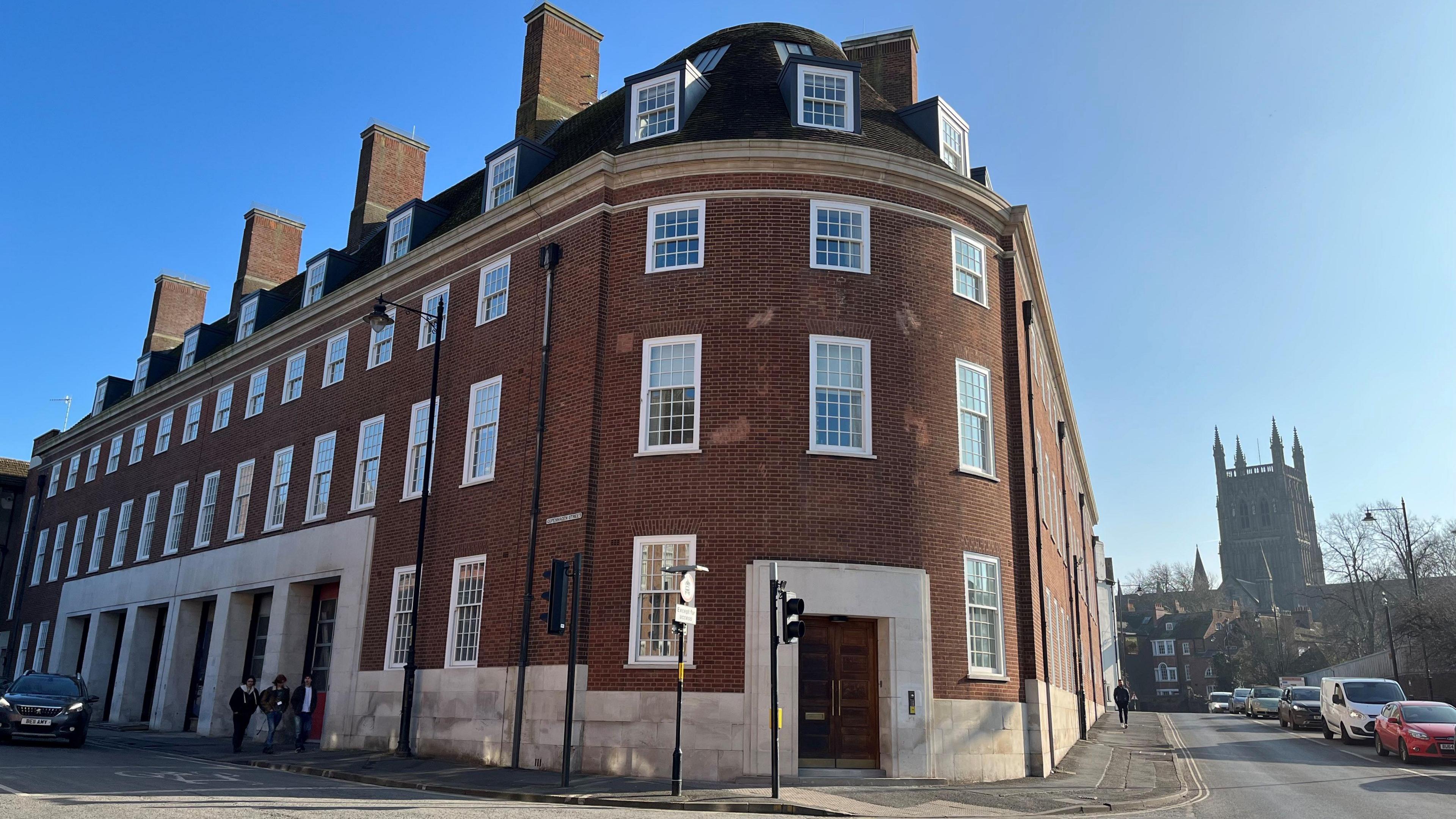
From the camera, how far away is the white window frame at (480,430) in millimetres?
23016

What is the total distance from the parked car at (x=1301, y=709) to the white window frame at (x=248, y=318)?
137 ft

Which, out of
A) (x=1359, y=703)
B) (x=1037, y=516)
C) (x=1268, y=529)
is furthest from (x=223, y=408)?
(x=1268, y=529)

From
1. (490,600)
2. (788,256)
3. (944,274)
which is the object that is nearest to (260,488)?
(490,600)

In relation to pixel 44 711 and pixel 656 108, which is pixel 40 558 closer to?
pixel 44 711

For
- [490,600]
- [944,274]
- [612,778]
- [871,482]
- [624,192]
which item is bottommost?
[612,778]

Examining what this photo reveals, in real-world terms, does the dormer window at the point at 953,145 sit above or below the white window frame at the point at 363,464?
above

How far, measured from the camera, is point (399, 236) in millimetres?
29859

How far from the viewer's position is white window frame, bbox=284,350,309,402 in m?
31.7

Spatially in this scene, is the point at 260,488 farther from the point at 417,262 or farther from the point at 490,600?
the point at 490,600

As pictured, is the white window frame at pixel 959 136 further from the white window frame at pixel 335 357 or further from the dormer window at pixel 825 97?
the white window frame at pixel 335 357

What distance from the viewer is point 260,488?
31750mm

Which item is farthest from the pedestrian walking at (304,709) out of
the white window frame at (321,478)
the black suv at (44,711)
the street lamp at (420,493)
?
the white window frame at (321,478)

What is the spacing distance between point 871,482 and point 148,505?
103 ft

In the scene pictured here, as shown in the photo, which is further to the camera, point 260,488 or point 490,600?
point 260,488
